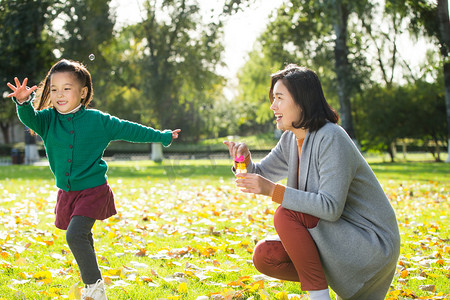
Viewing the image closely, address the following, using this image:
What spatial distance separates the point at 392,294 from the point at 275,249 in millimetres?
890

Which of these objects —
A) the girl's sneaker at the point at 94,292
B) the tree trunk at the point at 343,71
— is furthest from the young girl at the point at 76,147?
the tree trunk at the point at 343,71

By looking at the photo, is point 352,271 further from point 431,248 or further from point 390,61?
point 390,61

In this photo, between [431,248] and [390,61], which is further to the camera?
[390,61]

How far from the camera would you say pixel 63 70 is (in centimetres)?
323

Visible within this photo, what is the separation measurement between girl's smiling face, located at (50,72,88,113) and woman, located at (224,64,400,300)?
4.22 ft

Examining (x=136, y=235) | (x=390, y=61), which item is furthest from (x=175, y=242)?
(x=390, y=61)

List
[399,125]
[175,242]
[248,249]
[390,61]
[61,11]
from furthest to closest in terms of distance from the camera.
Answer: [390,61]
[399,125]
[61,11]
[175,242]
[248,249]

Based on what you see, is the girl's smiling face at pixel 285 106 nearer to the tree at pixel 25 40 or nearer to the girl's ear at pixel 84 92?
the girl's ear at pixel 84 92

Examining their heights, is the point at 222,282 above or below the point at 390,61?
below

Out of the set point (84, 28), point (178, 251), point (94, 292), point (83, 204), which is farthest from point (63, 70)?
point (84, 28)

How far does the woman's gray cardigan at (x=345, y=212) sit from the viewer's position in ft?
8.70

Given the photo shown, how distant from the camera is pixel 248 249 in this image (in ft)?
14.7

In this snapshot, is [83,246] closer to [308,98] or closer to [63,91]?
[63,91]

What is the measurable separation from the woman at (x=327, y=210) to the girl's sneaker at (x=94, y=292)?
1.09 meters
